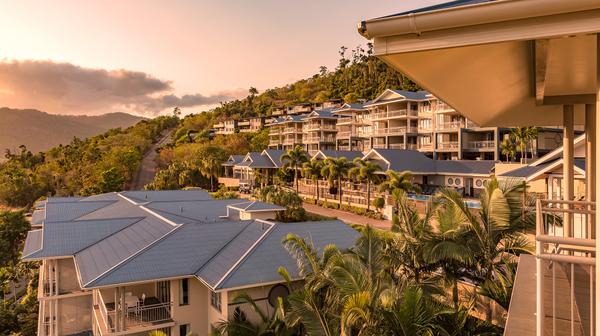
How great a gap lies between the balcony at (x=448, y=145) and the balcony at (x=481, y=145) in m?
1.44

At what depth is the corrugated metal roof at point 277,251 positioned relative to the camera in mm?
16828

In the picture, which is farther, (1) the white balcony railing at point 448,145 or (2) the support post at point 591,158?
(1) the white balcony railing at point 448,145

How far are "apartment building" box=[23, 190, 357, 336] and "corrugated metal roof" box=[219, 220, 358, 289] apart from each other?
42 millimetres

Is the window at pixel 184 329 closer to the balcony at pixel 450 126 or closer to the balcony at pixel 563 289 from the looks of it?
the balcony at pixel 563 289

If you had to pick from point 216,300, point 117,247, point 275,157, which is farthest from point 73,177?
point 216,300

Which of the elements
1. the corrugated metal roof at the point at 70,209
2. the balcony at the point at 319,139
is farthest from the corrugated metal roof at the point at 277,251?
the balcony at the point at 319,139

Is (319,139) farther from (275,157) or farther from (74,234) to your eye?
(74,234)

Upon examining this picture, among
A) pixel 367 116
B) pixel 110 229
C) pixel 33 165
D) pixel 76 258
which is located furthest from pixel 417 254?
pixel 33 165

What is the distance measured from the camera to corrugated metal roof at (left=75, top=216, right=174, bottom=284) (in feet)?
59.4

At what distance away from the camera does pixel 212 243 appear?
20531 millimetres

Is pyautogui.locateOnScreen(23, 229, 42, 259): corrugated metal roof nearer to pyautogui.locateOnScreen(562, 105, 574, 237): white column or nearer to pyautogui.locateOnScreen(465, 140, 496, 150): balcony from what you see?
pyautogui.locateOnScreen(562, 105, 574, 237): white column

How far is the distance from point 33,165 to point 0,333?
3734 inches

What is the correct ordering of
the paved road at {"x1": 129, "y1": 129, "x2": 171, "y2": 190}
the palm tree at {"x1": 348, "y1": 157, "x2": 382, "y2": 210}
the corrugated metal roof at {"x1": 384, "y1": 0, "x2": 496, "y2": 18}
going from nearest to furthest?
1. the corrugated metal roof at {"x1": 384, "y1": 0, "x2": 496, "y2": 18}
2. the palm tree at {"x1": 348, "y1": 157, "x2": 382, "y2": 210}
3. the paved road at {"x1": 129, "y1": 129, "x2": 171, "y2": 190}

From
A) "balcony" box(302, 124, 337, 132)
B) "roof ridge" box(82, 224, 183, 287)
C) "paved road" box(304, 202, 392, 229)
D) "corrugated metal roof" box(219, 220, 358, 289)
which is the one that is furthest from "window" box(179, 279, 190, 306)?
"balcony" box(302, 124, 337, 132)
